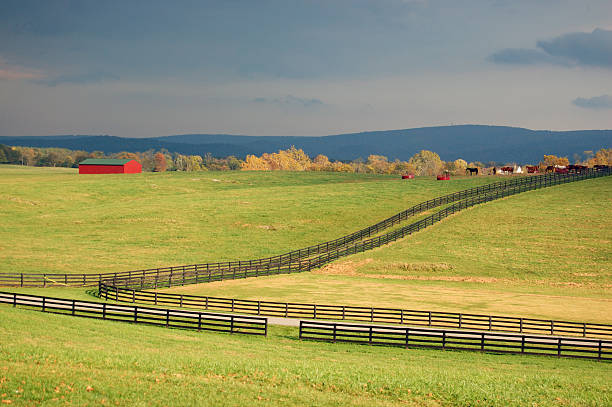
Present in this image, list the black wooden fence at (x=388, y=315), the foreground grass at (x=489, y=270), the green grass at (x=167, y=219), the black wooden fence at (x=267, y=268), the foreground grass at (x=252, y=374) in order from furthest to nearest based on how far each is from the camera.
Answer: the green grass at (x=167, y=219) < the black wooden fence at (x=267, y=268) < the foreground grass at (x=489, y=270) < the black wooden fence at (x=388, y=315) < the foreground grass at (x=252, y=374)

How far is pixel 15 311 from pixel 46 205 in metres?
59.4

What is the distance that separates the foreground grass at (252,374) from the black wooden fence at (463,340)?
0.73 m

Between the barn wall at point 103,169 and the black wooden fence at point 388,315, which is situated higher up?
the barn wall at point 103,169

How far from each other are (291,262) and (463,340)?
93.6 ft

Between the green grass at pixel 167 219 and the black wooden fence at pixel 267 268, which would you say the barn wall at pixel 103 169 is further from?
the black wooden fence at pixel 267 268

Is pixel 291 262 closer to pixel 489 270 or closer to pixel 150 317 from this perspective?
pixel 489 270

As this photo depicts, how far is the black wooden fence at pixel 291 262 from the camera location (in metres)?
43.6

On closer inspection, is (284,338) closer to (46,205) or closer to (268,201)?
(268,201)

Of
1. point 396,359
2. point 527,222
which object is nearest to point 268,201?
point 527,222

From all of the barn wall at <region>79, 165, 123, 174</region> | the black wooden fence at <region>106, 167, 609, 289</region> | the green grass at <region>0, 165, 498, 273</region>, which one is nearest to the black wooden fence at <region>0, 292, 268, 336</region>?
the black wooden fence at <region>106, 167, 609, 289</region>

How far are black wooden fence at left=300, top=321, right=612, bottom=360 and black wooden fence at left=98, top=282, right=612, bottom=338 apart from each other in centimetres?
93

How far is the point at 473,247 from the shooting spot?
5591 centimetres

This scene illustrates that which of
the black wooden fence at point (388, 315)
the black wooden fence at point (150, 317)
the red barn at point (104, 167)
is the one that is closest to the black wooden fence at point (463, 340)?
the black wooden fence at point (388, 315)

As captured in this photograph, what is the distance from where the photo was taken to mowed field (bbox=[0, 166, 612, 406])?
1778cm
